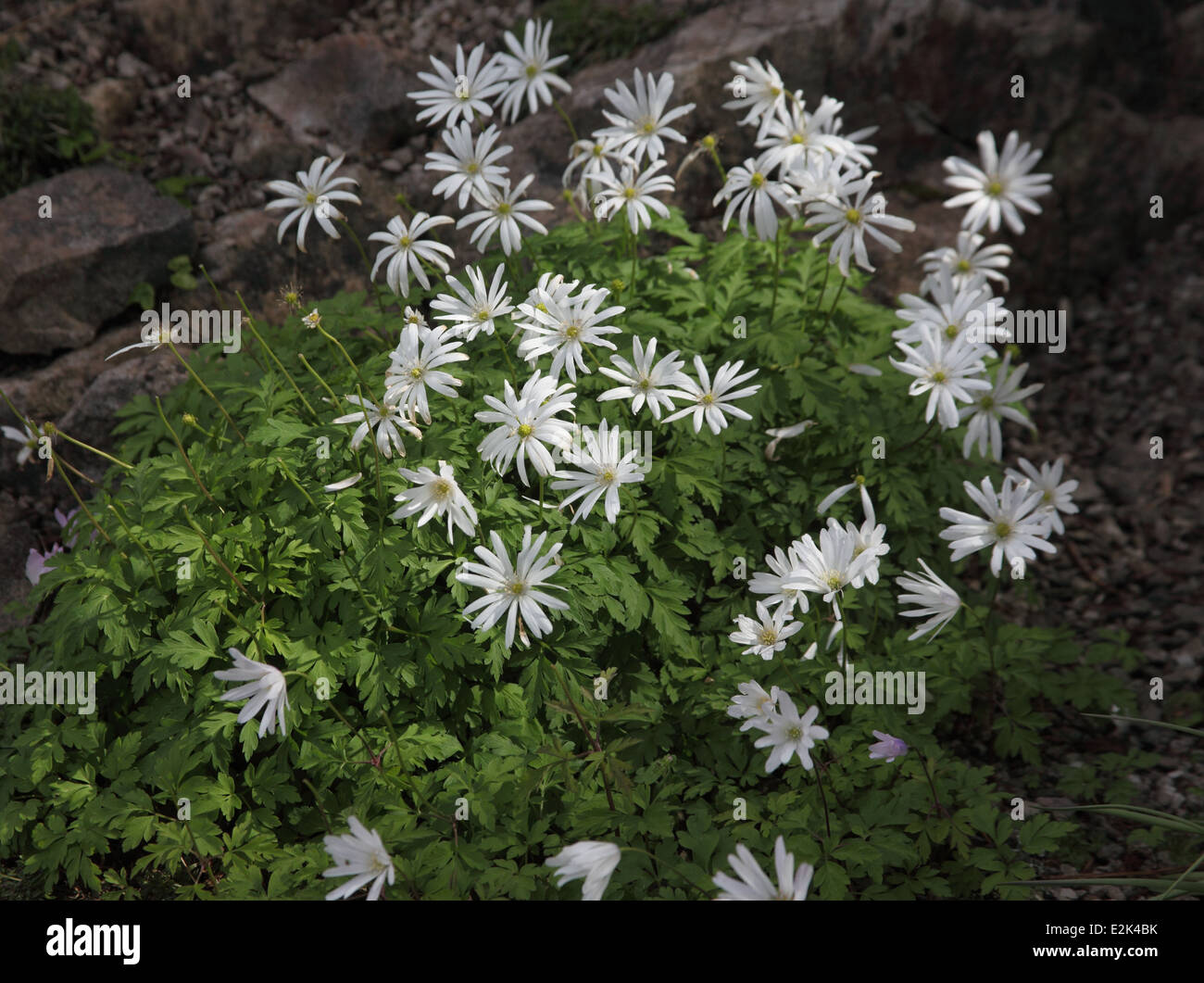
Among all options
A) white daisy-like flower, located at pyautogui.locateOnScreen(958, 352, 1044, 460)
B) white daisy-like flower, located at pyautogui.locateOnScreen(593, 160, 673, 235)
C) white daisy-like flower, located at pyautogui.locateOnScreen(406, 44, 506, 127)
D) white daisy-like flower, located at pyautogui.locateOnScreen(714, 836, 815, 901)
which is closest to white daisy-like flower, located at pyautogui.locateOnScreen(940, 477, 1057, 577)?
white daisy-like flower, located at pyautogui.locateOnScreen(958, 352, 1044, 460)

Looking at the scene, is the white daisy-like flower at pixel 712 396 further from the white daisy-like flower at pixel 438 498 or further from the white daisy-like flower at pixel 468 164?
the white daisy-like flower at pixel 468 164

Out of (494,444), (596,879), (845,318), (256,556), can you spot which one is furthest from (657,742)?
(845,318)

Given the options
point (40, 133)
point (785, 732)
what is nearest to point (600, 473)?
point (785, 732)

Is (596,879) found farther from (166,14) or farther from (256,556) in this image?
(166,14)

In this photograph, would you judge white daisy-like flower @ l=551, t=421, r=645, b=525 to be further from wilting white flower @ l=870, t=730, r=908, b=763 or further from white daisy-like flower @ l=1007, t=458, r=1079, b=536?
white daisy-like flower @ l=1007, t=458, r=1079, b=536

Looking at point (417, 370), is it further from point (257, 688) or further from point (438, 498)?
point (257, 688)
